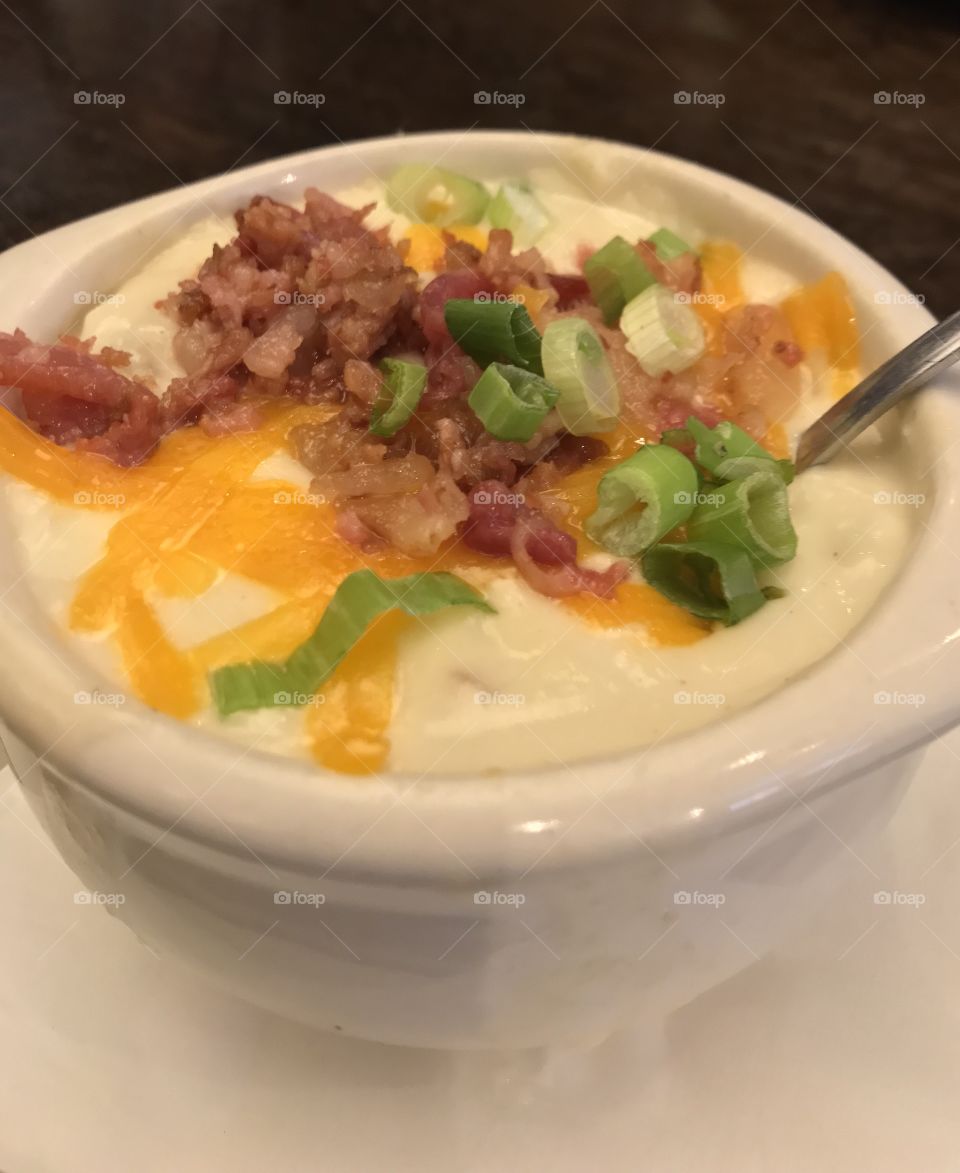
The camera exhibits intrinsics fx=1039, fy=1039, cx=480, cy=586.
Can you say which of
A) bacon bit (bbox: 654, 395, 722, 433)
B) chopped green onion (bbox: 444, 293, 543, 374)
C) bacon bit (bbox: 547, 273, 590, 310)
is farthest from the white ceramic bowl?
bacon bit (bbox: 547, 273, 590, 310)

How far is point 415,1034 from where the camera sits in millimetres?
878

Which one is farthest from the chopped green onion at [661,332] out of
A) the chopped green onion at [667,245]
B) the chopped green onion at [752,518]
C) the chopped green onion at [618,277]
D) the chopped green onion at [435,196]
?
the chopped green onion at [435,196]

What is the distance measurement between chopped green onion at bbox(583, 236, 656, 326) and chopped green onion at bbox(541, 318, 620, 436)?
182 mm

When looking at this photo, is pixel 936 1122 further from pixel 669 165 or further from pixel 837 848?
pixel 669 165

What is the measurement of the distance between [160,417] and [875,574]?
773mm

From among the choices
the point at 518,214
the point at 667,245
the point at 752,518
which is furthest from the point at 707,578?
the point at 518,214

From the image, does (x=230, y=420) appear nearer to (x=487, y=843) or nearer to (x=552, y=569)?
(x=552, y=569)

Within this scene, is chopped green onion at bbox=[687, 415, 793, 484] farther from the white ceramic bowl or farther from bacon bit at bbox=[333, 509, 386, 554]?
bacon bit at bbox=[333, 509, 386, 554]

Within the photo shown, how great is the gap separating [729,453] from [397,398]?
13.9 inches

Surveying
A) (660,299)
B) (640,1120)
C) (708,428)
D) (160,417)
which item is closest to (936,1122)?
(640,1120)

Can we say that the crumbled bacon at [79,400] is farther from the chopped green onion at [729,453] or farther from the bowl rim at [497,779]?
the chopped green onion at [729,453]

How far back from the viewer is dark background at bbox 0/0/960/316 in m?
2.46

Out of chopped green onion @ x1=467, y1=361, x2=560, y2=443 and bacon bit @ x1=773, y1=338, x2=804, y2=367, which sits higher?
bacon bit @ x1=773, y1=338, x2=804, y2=367

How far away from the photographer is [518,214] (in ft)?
4.99
